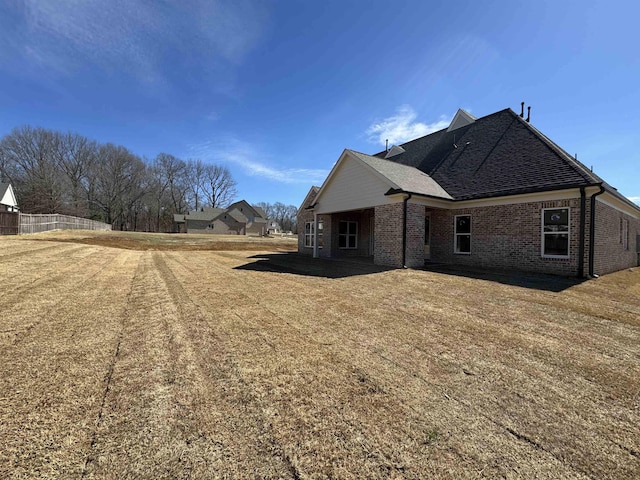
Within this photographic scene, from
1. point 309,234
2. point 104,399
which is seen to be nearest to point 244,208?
point 309,234

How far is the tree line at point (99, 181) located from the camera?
41.6 m

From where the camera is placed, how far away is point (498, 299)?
6055 mm

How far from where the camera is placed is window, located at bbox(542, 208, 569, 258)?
9.27m

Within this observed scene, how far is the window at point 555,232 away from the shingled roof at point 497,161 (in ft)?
2.95

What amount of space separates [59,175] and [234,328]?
56096mm

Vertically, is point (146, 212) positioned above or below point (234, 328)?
above

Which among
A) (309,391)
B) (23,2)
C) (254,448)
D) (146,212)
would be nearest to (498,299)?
(309,391)

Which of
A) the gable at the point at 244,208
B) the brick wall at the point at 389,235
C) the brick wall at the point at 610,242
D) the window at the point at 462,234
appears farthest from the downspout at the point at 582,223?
the gable at the point at 244,208

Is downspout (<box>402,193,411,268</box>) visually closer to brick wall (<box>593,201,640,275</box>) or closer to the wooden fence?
brick wall (<box>593,201,640,275</box>)

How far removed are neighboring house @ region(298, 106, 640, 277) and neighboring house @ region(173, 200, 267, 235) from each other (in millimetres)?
44817

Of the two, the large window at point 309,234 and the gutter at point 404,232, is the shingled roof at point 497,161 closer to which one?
the gutter at point 404,232

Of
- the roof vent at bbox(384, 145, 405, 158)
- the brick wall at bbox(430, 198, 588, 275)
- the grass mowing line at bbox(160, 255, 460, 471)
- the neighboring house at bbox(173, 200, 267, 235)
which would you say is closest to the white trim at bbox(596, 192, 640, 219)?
the brick wall at bbox(430, 198, 588, 275)

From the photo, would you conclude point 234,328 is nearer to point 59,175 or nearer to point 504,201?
point 504,201

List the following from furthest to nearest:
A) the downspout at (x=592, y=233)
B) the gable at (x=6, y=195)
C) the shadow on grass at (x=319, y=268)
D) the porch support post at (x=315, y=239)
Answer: the gable at (x=6, y=195) → the porch support post at (x=315, y=239) → the shadow on grass at (x=319, y=268) → the downspout at (x=592, y=233)
